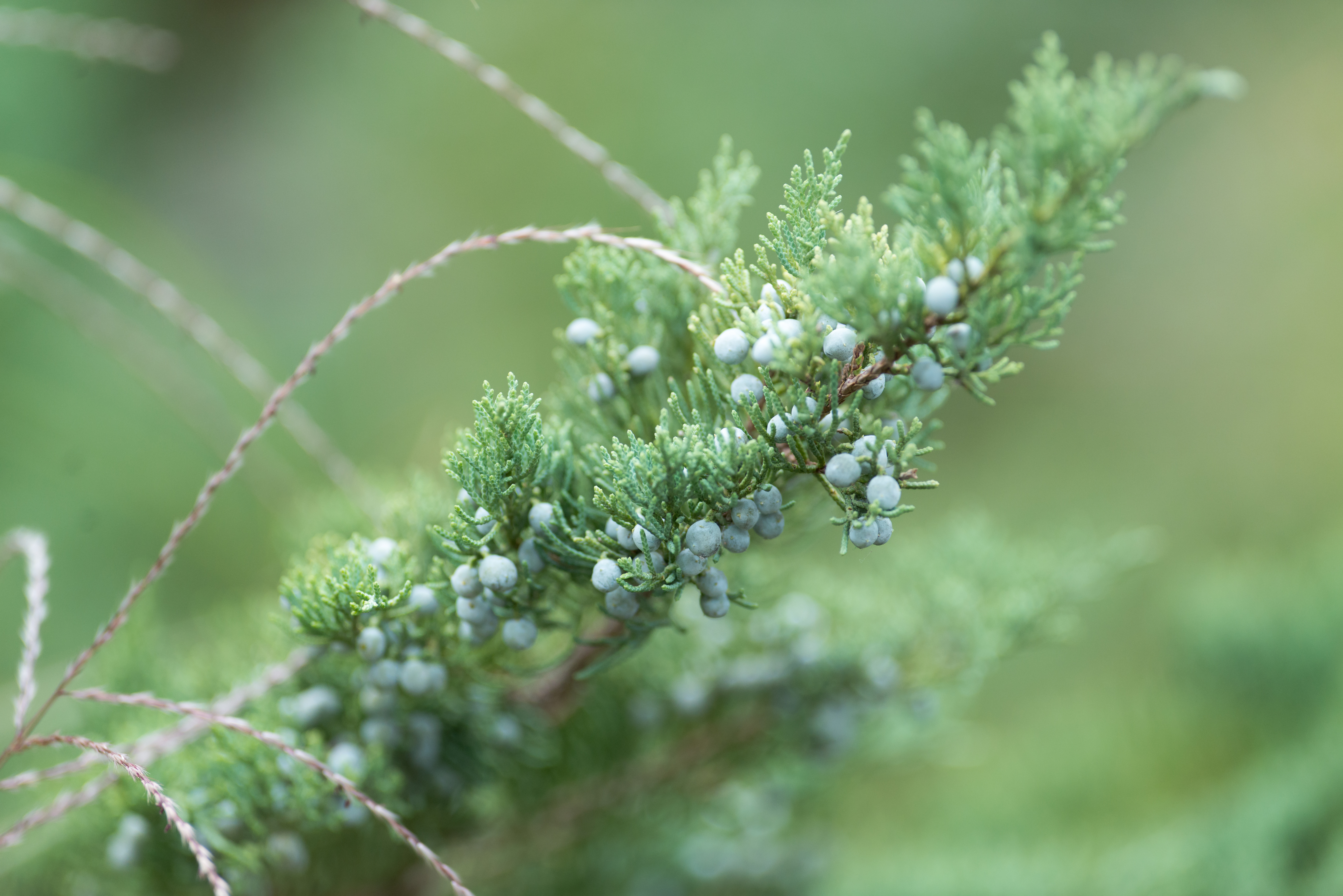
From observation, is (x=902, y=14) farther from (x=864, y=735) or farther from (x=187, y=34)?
(x=187, y=34)

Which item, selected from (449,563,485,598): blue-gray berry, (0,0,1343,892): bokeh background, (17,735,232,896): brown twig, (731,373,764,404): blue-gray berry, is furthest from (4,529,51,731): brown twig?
(0,0,1343,892): bokeh background

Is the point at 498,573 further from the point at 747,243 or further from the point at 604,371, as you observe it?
the point at 747,243

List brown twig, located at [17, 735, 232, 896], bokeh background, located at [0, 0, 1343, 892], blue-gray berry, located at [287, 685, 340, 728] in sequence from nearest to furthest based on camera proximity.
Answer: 1. brown twig, located at [17, 735, 232, 896]
2. blue-gray berry, located at [287, 685, 340, 728]
3. bokeh background, located at [0, 0, 1343, 892]

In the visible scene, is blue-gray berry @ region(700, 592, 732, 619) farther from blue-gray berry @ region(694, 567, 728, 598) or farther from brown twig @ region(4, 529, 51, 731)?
brown twig @ region(4, 529, 51, 731)

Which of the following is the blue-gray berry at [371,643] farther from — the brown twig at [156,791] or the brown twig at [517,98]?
the brown twig at [517,98]

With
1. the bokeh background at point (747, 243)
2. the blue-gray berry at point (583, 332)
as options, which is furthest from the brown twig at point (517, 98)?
the bokeh background at point (747, 243)

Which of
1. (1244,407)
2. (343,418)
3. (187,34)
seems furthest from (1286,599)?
(187,34)

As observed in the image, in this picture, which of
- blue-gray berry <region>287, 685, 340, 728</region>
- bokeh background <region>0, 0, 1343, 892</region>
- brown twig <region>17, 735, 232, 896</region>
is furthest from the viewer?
bokeh background <region>0, 0, 1343, 892</region>
